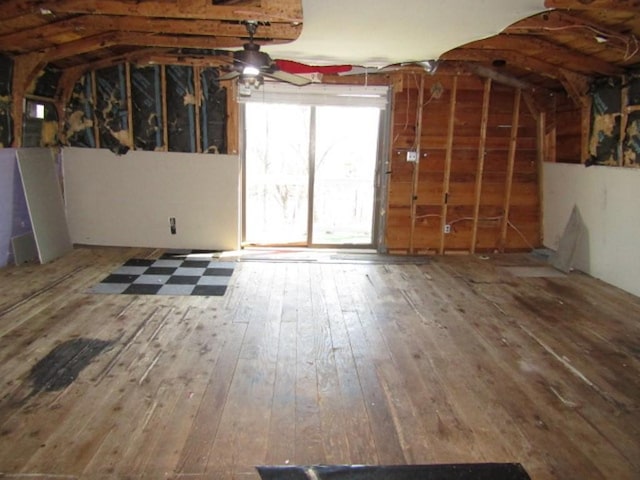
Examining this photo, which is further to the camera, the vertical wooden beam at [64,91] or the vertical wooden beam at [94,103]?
the vertical wooden beam at [94,103]

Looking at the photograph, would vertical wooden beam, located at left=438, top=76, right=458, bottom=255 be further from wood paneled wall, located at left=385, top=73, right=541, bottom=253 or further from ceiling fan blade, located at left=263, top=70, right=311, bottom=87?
ceiling fan blade, located at left=263, top=70, right=311, bottom=87

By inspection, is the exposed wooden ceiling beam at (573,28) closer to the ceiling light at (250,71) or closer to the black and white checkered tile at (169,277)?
the ceiling light at (250,71)

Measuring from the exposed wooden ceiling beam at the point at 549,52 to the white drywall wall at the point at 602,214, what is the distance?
1.06 metres

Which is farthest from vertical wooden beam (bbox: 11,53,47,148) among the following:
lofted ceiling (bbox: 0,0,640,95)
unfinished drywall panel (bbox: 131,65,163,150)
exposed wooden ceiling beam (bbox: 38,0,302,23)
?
exposed wooden ceiling beam (bbox: 38,0,302,23)

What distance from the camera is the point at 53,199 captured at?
529cm

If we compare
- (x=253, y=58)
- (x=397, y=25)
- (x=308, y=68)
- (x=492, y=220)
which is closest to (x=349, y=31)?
(x=397, y=25)

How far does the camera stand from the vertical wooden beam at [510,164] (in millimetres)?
5734

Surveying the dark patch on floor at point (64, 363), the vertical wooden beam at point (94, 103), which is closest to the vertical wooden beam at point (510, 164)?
the dark patch on floor at point (64, 363)

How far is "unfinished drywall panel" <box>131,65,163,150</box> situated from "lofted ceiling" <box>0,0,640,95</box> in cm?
22

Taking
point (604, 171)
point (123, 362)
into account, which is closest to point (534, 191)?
point (604, 171)

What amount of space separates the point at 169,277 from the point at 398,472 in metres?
3.35

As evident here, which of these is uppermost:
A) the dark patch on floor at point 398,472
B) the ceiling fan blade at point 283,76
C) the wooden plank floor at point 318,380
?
the ceiling fan blade at point 283,76

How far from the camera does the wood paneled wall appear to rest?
18.5 feet

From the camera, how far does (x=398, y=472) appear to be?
6.35 ft
